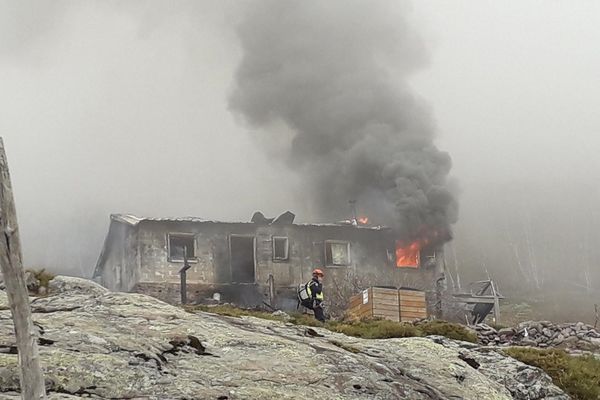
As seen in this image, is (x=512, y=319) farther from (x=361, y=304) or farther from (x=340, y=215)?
(x=361, y=304)

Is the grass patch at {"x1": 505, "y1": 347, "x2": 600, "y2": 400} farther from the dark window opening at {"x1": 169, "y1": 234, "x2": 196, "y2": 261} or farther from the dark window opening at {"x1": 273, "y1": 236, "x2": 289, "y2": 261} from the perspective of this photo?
the dark window opening at {"x1": 169, "y1": 234, "x2": 196, "y2": 261}

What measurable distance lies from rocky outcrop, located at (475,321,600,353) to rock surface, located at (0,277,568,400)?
7204mm

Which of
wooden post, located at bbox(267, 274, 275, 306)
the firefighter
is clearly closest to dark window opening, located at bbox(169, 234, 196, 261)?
wooden post, located at bbox(267, 274, 275, 306)

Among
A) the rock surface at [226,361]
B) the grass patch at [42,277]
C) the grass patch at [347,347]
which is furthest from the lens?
the grass patch at [42,277]

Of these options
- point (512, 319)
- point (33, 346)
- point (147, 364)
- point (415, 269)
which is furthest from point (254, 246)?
point (33, 346)

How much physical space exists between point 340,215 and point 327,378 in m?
42.2

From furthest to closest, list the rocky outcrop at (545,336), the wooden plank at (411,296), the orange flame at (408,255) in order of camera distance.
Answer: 1. the orange flame at (408,255)
2. the wooden plank at (411,296)
3. the rocky outcrop at (545,336)

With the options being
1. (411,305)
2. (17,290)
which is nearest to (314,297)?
(411,305)

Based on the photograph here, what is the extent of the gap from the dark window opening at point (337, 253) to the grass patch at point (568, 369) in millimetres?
29062

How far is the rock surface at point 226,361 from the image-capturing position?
30.6ft

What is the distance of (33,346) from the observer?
7.20m

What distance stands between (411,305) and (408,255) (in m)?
16.4

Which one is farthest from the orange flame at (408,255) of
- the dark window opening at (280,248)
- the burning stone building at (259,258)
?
the dark window opening at (280,248)

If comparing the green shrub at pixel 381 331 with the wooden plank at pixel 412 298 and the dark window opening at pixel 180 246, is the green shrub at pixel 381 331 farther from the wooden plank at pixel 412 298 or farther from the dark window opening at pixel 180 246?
the dark window opening at pixel 180 246
